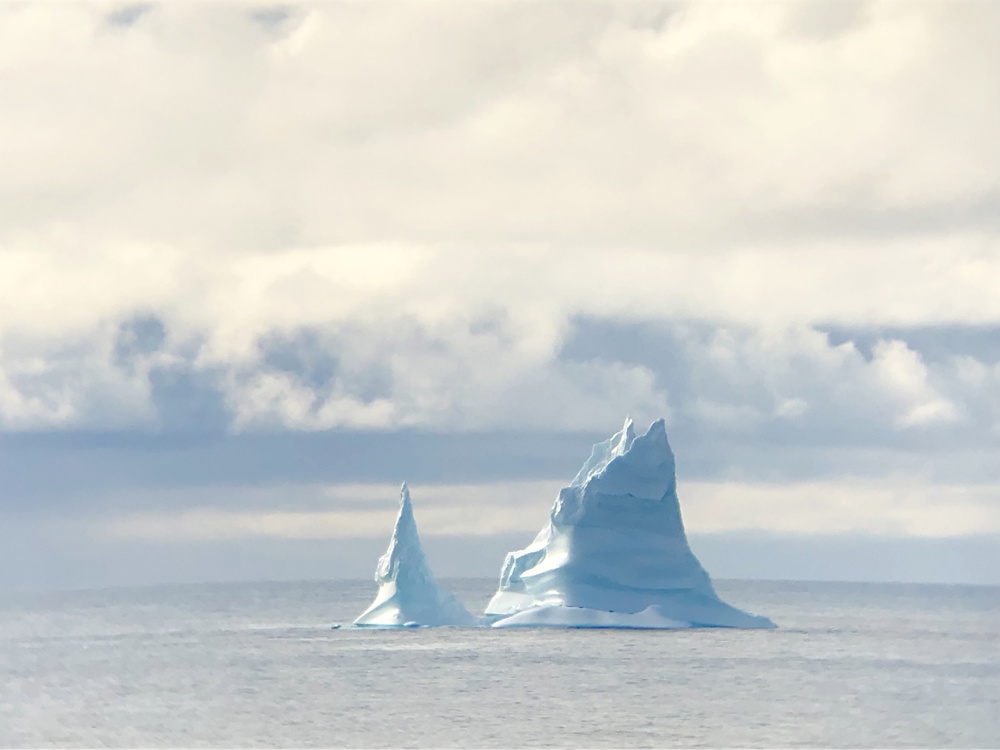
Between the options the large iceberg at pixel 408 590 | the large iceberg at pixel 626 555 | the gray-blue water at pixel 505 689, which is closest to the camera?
the gray-blue water at pixel 505 689

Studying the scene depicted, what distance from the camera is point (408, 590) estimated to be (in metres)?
69.9

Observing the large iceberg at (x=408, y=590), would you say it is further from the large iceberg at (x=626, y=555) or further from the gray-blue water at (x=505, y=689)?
the large iceberg at (x=626, y=555)

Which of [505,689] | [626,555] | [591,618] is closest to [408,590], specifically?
[591,618]

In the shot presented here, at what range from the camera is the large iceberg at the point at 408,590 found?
6669 centimetres

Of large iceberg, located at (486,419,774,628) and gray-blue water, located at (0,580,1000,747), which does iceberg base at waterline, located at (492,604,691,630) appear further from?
gray-blue water, located at (0,580,1000,747)

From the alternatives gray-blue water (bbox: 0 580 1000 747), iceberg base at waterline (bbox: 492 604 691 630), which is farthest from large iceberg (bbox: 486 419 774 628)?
gray-blue water (bbox: 0 580 1000 747)

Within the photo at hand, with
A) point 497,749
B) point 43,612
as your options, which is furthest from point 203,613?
point 497,749

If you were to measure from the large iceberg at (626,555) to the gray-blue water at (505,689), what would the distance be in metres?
1.98

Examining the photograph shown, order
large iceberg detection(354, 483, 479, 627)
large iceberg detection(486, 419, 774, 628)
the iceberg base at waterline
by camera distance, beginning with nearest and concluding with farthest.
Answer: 1. large iceberg detection(486, 419, 774, 628)
2. the iceberg base at waterline
3. large iceberg detection(354, 483, 479, 627)

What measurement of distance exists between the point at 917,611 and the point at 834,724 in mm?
91551

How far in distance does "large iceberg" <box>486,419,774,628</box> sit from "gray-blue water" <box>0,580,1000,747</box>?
198cm

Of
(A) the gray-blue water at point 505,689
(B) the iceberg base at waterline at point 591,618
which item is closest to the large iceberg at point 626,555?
(B) the iceberg base at waterline at point 591,618

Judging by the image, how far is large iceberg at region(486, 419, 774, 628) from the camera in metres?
64.1

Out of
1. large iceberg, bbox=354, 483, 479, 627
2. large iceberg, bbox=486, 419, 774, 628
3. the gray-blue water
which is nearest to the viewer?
the gray-blue water
